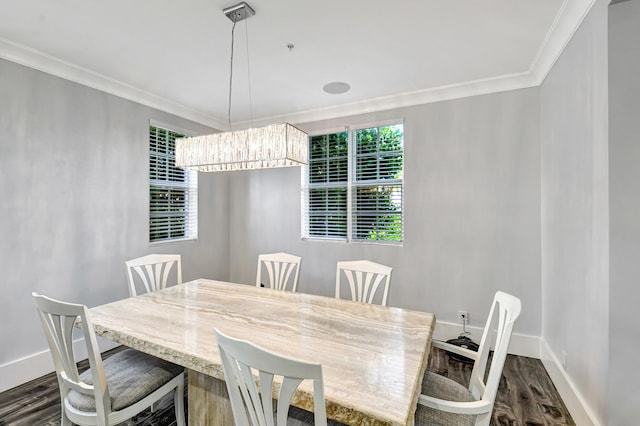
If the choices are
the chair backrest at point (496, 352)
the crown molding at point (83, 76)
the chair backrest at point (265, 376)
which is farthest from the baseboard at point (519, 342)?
the crown molding at point (83, 76)

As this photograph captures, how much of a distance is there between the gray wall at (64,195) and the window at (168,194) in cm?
14

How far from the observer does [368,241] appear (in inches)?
139

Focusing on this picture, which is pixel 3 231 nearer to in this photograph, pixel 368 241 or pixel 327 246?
pixel 327 246

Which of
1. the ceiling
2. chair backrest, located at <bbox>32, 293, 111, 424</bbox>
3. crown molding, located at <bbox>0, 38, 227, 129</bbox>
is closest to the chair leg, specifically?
chair backrest, located at <bbox>32, 293, 111, 424</bbox>

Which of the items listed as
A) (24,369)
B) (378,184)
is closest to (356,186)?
(378,184)

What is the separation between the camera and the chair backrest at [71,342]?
1.27 m

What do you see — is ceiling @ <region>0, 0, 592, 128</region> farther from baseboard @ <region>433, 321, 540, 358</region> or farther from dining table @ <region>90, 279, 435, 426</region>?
baseboard @ <region>433, 321, 540, 358</region>

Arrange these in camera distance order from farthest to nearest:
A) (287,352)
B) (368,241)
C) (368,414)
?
(368,241) < (287,352) < (368,414)

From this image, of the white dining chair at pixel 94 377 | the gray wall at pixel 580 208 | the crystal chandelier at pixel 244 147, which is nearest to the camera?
the white dining chair at pixel 94 377

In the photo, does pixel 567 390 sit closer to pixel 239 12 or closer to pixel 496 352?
pixel 496 352

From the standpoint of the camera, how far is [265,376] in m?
0.85

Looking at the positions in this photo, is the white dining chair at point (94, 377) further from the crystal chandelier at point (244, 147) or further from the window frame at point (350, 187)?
the window frame at point (350, 187)

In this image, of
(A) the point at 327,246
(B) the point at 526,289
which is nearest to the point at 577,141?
(B) the point at 526,289

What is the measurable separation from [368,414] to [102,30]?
9.10 ft
